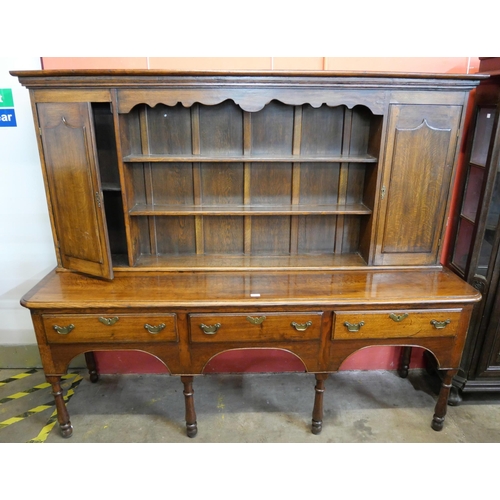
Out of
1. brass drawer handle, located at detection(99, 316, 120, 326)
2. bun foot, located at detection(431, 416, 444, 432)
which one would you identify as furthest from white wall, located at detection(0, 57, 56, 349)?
bun foot, located at detection(431, 416, 444, 432)

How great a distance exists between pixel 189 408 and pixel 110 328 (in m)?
0.62

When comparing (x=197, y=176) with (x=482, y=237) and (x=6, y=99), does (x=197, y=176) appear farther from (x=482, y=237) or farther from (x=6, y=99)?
(x=482, y=237)

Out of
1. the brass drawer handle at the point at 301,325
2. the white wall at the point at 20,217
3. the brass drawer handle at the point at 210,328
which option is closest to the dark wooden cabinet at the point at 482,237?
the brass drawer handle at the point at 301,325

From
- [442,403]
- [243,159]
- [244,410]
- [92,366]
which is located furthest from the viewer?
[92,366]

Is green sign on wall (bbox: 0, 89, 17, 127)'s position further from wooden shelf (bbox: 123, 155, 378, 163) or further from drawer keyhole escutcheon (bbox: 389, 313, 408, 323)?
drawer keyhole escutcheon (bbox: 389, 313, 408, 323)

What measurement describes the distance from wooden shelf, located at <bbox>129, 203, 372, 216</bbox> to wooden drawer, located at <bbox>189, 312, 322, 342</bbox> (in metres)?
0.57

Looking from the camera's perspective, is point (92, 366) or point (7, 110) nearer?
point (7, 110)

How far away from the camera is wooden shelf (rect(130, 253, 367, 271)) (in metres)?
2.21

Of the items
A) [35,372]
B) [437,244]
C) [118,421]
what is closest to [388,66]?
[437,244]

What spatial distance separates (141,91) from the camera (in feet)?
6.24

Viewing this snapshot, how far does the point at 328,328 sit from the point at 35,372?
6.74ft

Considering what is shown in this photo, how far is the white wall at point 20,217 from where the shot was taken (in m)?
2.27

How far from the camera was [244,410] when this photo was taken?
2.40m

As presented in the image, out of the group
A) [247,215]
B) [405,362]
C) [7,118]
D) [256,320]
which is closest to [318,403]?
[256,320]
